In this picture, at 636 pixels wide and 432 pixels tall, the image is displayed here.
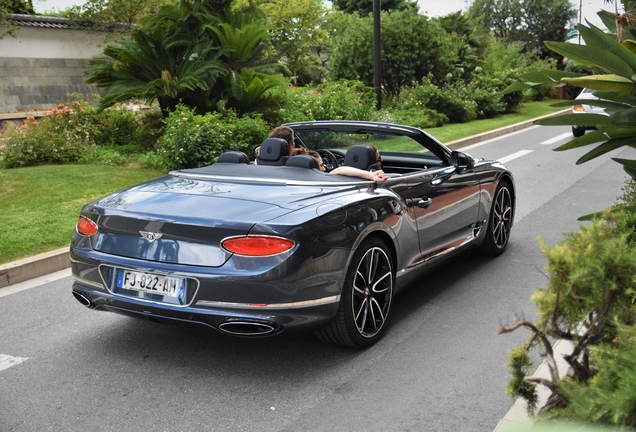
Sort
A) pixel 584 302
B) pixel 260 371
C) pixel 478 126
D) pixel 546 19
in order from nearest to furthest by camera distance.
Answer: pixel 584 302 → pixel 260 371 → pixel 478 126 → pixel 546 19

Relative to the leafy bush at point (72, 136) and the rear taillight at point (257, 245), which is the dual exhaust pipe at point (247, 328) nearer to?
the rear taillight at point (257, 245)

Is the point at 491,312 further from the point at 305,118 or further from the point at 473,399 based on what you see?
the point at 305,118

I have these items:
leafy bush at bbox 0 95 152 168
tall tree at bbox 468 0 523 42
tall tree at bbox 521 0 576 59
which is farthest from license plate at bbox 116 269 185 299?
tall tree at bbox 468 0 523 42

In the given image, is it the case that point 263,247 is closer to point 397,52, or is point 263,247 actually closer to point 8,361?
point 8,361

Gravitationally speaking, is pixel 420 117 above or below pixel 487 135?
above

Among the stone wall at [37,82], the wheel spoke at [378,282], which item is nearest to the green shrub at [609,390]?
the wheel spoke at [378,282]

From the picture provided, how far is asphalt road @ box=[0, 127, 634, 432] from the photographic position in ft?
12.9

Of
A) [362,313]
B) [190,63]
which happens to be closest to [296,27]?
[190,63]

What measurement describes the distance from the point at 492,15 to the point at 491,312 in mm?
66530

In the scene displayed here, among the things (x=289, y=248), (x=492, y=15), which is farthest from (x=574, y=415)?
(x=492, y=15)

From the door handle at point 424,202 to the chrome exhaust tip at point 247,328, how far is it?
1.86 metres

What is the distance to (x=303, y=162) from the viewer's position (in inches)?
211

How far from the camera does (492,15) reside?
67812 millimetres

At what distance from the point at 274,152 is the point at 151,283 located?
1651mm
